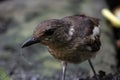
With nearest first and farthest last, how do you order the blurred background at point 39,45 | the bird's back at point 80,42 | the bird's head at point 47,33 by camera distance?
the bird's head at point 47,33, the bird's back at point 80,42, the blurred background at point 39,45

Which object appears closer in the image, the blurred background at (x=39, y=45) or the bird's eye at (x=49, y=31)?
the bird's eye at (x=49, y=31)

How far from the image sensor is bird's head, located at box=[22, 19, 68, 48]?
4.36 meters

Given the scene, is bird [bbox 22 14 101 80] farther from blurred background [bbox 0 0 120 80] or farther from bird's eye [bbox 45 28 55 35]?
blurred background [bbox 0 0 120 80]

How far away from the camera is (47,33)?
4.39 m

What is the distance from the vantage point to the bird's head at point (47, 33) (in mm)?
4355

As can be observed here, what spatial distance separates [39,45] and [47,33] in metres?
2.06

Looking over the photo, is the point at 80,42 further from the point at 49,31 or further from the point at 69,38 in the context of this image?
the point at 49,31

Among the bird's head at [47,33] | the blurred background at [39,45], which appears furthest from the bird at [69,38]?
the blurred background at [39,45]

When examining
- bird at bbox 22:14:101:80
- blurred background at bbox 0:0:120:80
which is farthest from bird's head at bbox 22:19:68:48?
blurred background at bbox 0:0:120:80

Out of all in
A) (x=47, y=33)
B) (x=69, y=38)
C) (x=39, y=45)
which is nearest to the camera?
(x=47, y=33)

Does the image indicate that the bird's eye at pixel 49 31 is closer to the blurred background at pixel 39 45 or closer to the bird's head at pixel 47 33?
the bird's head at pixel 47 33

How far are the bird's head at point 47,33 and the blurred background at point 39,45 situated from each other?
1092 millimetres

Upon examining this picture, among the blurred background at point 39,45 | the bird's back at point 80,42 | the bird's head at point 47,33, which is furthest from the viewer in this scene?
the blurred background at point 39,45

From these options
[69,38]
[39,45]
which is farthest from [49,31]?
[39,45]
